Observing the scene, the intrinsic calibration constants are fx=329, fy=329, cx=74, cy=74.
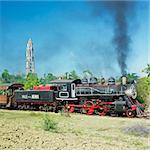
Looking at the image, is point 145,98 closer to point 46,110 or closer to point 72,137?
point 46,110

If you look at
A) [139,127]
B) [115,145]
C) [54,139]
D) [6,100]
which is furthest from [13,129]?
[6,100]

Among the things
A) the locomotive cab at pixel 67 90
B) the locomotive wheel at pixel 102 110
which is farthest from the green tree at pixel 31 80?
the locomotive wheel at pixel 102 110

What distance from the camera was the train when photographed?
1158 centimetres

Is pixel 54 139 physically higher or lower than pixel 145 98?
lower

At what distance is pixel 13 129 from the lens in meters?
6.81

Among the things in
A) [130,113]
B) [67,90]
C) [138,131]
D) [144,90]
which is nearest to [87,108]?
[67,90]

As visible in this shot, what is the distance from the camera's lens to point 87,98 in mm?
12203

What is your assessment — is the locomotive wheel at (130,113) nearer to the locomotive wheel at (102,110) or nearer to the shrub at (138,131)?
the locomotive wheel at (102,110)

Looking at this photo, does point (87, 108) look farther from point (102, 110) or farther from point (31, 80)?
point (31, 80)

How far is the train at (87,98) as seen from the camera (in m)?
11.6

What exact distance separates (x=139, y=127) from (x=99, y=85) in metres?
4.39

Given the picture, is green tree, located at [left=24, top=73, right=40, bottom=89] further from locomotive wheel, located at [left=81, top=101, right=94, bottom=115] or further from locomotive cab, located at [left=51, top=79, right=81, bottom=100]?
locomotive wheel, located at [left=81, top=101, right=94, bottom=115]

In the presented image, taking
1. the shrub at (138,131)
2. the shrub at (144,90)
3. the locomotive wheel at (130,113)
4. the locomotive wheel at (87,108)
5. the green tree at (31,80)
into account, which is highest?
the green tree at (31,80)

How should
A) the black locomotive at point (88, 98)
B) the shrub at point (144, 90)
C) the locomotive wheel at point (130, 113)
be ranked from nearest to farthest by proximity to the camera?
the locomotive wheel at point (130, 113)
the black locomotive at point (88, 98)
the shrub at point (144, 90)
